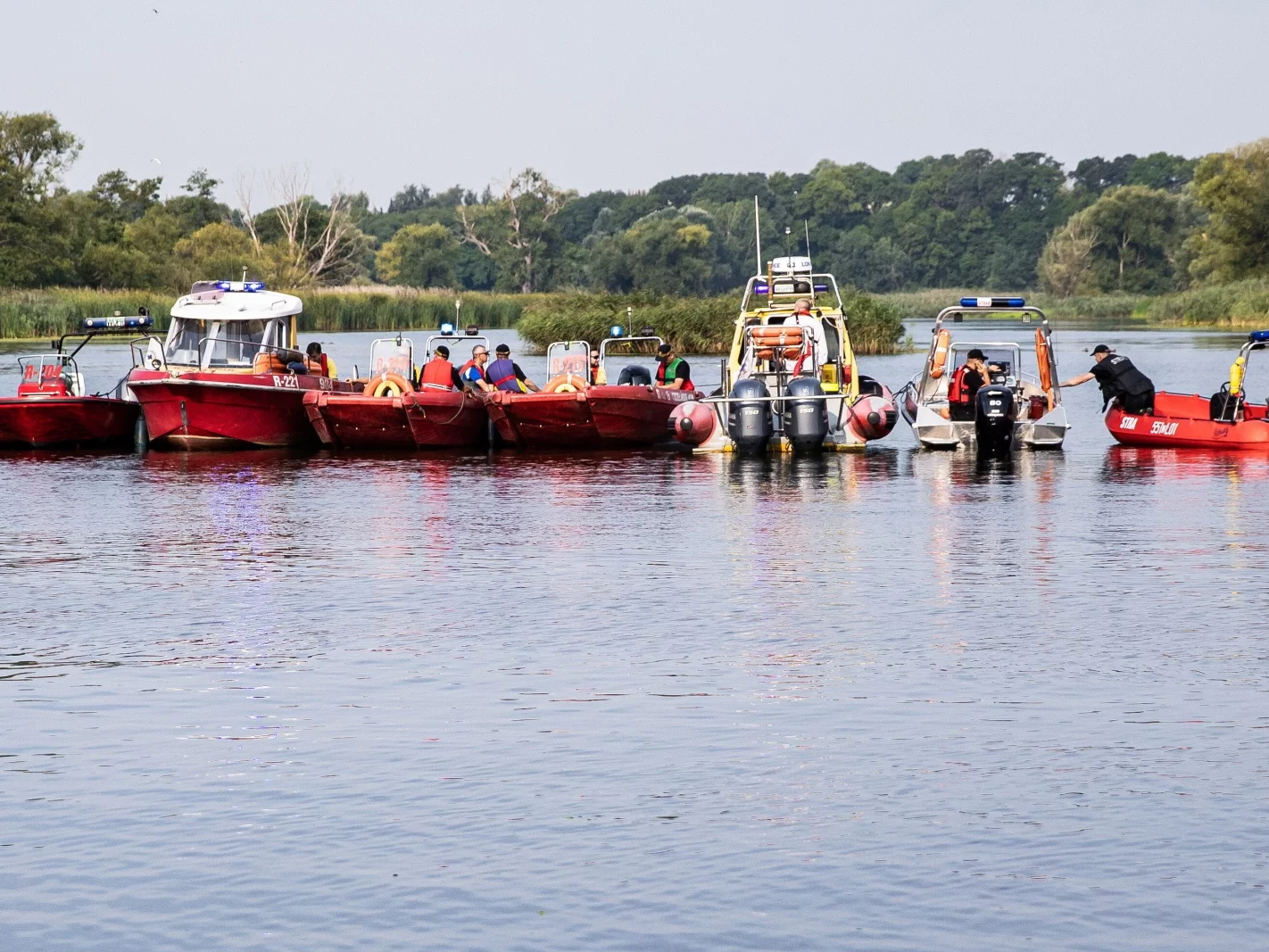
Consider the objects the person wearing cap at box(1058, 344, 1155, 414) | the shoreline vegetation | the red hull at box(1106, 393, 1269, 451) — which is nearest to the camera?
the red hull at box(1106, 393, 1269, 451)

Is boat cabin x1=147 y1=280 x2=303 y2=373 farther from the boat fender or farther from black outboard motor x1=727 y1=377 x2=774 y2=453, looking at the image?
black outboard motor x1=727 y1=377 x2=774 y2=453

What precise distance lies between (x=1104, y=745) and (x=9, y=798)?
17.0ft

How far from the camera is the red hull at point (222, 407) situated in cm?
2934

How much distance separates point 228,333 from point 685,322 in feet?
104

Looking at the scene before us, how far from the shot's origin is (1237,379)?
27.0 metres

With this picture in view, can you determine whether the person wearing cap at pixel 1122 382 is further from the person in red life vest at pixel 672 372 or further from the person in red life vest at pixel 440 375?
the person in red life vest at pixel 440 375

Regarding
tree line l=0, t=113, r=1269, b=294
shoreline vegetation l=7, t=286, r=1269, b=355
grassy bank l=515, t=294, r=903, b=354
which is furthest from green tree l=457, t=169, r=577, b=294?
grassy bank l=515, t=294, r=903, b=354

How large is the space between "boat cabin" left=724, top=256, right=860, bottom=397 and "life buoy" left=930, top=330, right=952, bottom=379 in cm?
116

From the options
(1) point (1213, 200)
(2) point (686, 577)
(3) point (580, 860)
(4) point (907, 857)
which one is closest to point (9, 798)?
(3) point (580, 860)

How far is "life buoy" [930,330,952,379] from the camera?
29.0m

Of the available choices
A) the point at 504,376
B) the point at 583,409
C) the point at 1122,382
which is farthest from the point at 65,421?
the point at 1122,382

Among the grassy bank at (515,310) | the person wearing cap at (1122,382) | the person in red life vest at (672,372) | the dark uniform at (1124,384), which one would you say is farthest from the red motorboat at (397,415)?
the grassy bank at (515,310)

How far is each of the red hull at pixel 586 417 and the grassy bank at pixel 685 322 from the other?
2931 cm

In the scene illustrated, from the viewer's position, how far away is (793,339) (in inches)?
1084
